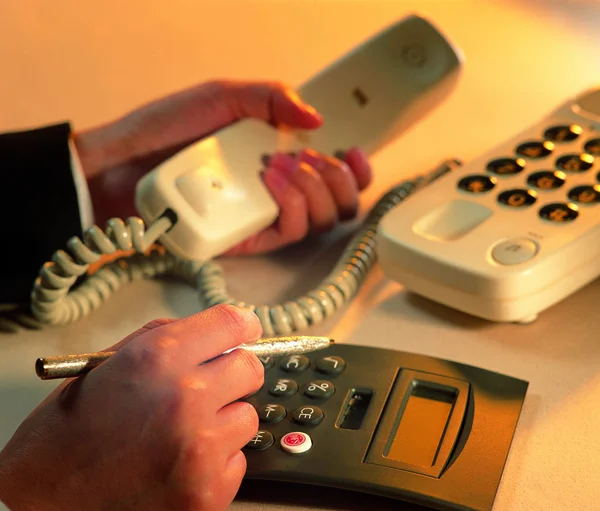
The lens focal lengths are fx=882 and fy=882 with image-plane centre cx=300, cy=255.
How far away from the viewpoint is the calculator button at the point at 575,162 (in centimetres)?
66

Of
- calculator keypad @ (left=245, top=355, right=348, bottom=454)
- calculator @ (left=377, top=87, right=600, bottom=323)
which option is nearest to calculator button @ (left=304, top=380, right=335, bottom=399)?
calculator keypad @ (left=245, top=355, right=348, bottom=454)

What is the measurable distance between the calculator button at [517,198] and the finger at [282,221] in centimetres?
16

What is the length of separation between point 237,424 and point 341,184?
1.06 feet

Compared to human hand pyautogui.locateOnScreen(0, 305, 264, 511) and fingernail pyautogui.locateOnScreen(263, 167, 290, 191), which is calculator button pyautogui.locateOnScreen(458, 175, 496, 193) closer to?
fingernail pyautogui.locateOnScreen(263, 167, 290, 191)

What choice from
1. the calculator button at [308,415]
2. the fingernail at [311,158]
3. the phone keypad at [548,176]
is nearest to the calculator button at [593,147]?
the phone keypad at [548,176]

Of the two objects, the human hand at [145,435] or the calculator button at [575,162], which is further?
the calculator button at [575,162]

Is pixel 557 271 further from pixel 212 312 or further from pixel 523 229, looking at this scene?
pixel 212 312

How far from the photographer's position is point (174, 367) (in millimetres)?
440

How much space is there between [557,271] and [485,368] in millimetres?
85

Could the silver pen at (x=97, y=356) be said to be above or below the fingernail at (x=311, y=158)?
below

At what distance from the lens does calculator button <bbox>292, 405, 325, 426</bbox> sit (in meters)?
0.48

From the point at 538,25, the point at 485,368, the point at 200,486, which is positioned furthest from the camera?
the point at 538,25

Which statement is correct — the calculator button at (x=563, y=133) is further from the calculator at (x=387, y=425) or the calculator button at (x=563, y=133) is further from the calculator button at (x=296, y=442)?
the calculator button at (x=296, y=442)

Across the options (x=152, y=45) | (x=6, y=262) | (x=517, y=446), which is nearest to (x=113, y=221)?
(x=6, y=262)
